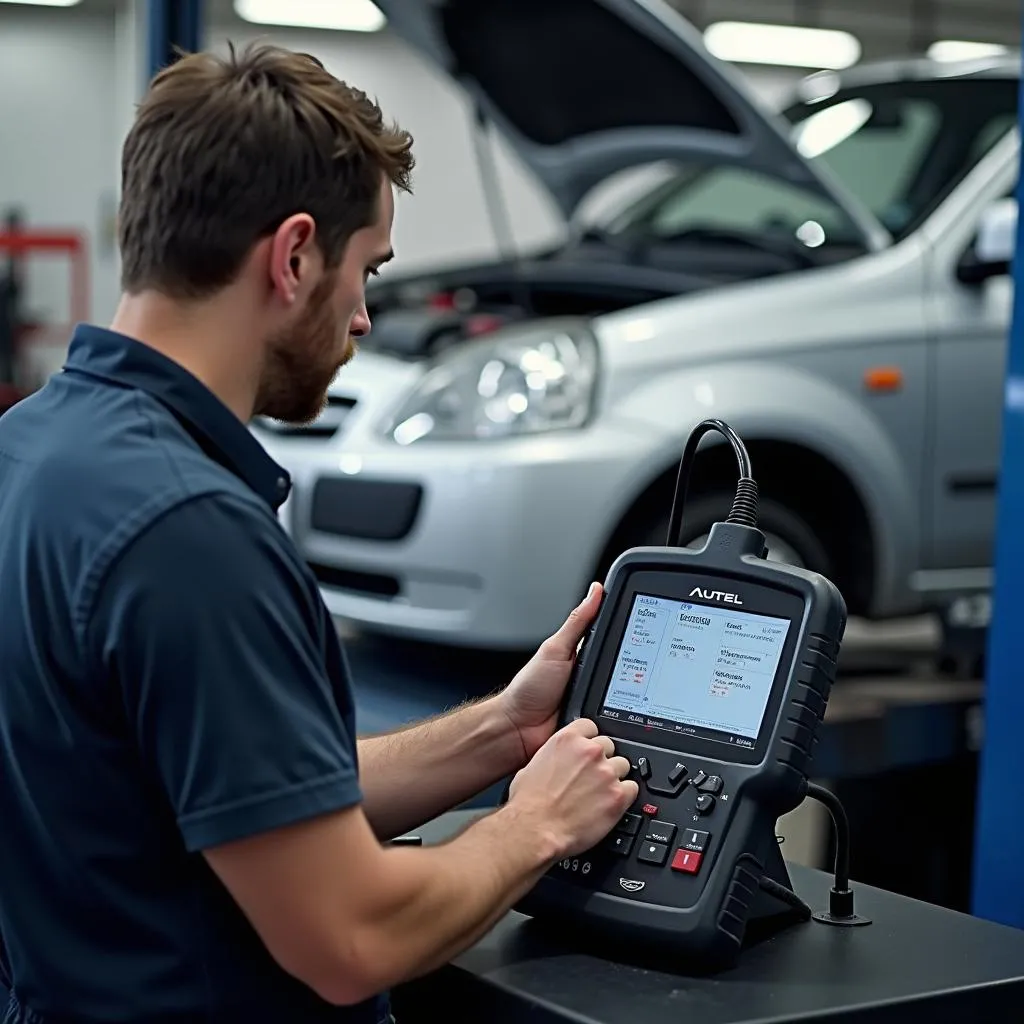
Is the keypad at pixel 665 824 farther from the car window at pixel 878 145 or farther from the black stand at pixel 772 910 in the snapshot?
the car window at pixel 878 145

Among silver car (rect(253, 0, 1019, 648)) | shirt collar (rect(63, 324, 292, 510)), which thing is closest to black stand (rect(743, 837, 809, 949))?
shirt collar (rect(63, 324, 292, 510))

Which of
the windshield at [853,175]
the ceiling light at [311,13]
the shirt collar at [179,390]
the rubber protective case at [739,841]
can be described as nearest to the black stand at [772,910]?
the rubber protective case at [739,841]

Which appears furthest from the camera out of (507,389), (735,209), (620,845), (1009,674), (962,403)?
(735,209)

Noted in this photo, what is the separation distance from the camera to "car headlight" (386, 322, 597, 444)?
141 inches

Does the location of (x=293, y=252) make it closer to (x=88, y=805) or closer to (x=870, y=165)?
(x=88, y=805)

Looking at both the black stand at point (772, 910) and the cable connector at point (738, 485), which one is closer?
the black stand at point (772, 910)

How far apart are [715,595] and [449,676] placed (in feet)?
7.39

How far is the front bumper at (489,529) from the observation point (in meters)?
3.49

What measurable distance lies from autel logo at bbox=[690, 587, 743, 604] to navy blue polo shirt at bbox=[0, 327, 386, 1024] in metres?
0.31

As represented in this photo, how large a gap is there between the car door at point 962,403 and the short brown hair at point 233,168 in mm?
2907

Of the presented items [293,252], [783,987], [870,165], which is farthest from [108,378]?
[870,165]

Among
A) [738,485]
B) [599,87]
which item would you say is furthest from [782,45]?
[738,485]

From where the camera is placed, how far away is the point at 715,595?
1.38 metres

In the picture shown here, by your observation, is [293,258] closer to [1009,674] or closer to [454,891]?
[454,891]
